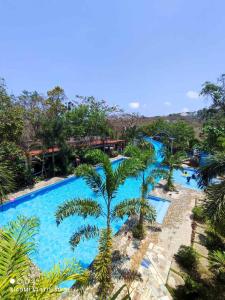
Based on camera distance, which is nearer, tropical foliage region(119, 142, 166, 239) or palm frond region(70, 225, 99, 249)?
palm frond region(70, 225, 99, 249)

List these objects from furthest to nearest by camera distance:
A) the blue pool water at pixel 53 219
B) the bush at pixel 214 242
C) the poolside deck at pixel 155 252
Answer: the blue pool water at pixel 53 219, the bush at pixel 214 242, the poolside deck at pixel 155 252

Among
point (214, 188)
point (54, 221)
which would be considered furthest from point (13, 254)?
point (54, 221)

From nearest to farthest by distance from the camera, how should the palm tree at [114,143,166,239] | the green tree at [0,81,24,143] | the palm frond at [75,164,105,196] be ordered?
the palm frond at [75,164,105,196]
the palm tree at [114,143,166,239]
the green tree at [0,81,24,143]

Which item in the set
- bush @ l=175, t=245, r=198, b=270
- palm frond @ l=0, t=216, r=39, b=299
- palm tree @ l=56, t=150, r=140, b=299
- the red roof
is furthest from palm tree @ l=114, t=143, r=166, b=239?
the red roof

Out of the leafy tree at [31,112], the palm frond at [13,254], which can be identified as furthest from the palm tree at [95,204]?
the leafy tree at [31,112]

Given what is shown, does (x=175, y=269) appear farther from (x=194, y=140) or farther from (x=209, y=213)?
(x=194, y=140)

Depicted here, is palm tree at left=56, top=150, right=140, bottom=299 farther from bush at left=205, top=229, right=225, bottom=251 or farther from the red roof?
the red roof

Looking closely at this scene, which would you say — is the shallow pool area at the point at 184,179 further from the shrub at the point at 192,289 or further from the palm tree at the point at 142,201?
the shrub at the point at 192,289
